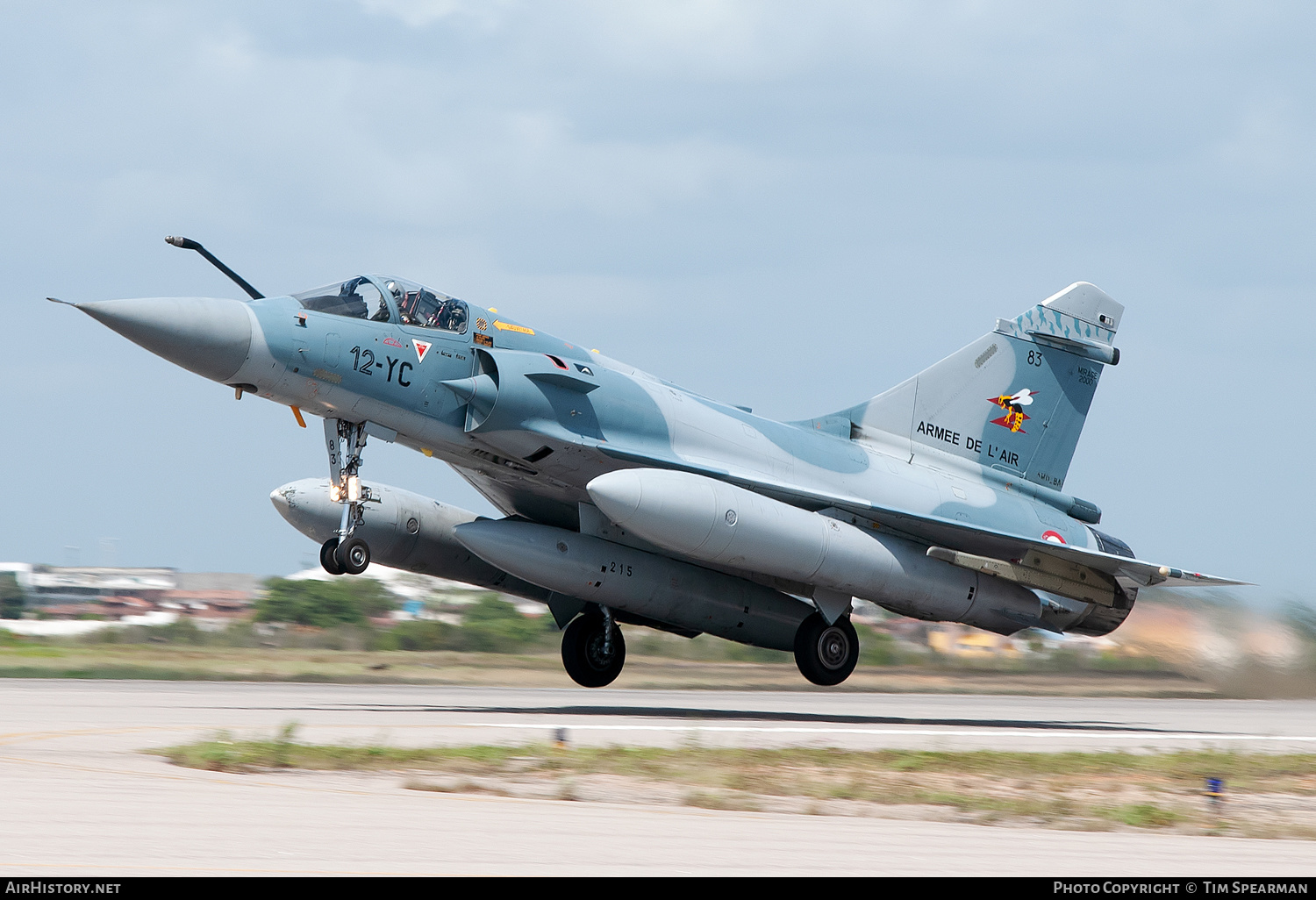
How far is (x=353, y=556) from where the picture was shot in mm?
13836

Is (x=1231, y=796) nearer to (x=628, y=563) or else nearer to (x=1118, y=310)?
(x=628, y=563)

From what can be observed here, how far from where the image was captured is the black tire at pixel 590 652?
57.3 ft

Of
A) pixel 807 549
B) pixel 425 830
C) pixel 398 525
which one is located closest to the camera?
pixel 425 830

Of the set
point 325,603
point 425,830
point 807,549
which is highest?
point 807,549

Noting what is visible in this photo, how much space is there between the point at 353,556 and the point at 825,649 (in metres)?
5.89

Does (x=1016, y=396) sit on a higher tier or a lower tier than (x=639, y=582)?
higher

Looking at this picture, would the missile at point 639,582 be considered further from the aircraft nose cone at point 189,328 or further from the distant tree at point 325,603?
the distant tree at point 325,603

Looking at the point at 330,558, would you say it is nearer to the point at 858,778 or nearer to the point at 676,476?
the point at 676,476

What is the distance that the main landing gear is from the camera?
1378 centimetres

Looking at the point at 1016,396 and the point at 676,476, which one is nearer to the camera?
the point at 676,476

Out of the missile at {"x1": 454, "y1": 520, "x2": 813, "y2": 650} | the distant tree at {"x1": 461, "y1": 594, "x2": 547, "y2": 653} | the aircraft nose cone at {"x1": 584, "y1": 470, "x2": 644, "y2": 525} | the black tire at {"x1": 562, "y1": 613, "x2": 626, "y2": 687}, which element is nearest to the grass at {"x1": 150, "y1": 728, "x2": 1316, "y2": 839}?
the aircraft nose cone at {"x1": 584, "y1": 470, "x2": 644, "y2": 525}

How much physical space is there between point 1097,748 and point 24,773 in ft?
26.9

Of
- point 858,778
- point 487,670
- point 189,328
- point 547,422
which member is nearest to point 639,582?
point 547,422

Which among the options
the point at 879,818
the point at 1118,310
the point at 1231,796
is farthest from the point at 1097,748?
the point at 1118,310
